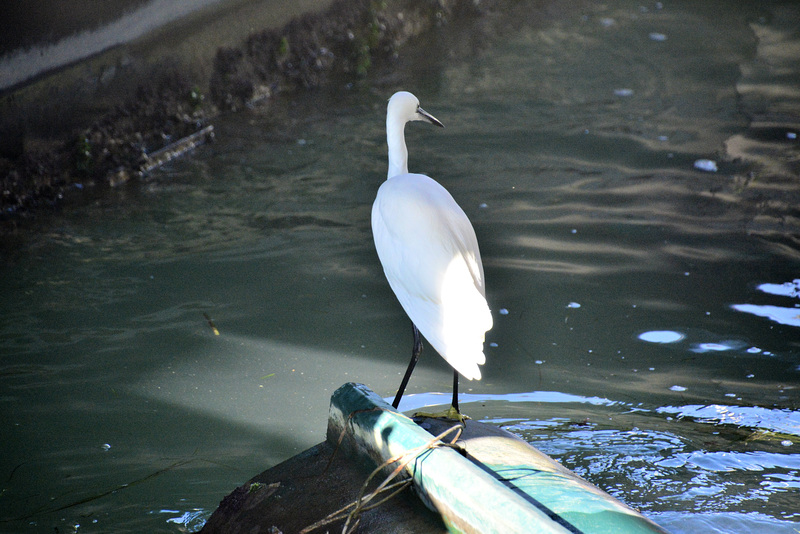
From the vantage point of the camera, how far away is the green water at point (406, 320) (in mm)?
2674

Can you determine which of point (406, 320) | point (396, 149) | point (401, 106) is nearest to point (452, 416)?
point (396, 149)

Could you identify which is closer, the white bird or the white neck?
the white bird

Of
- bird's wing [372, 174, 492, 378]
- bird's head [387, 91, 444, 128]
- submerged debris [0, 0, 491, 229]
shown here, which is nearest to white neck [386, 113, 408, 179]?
bird's head [387, 91, 444, 128]

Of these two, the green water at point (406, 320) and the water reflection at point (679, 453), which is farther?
the green water at point (406, 320)

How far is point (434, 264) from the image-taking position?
7.83ft

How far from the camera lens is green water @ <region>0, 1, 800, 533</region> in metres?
2.67

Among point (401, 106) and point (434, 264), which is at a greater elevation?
point (401, 106)

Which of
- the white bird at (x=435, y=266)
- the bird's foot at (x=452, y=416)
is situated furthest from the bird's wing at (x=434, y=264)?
the bird's foot at (x=452, y=416)

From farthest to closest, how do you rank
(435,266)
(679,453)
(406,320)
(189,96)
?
(189,96) < (406,320) < (679,453) < (435,266)

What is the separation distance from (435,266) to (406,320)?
141 cm

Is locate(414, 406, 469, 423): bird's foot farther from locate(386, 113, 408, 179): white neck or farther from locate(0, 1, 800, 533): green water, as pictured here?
locate(386, 113, 408, 179): white neck

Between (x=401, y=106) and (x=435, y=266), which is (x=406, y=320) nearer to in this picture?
(x=401, y=106)

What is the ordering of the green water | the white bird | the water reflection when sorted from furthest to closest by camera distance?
the green water → the water reflection → the white bird

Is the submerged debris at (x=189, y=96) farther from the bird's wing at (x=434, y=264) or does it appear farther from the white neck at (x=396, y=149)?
the bird's wing at (x=434, y=264)
